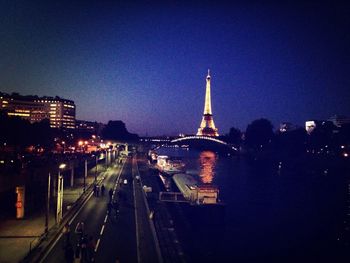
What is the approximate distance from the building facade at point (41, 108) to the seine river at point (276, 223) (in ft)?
379

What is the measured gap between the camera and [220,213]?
44125 mm

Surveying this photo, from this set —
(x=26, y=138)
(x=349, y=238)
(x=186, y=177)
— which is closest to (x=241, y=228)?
(x=349, y=238)

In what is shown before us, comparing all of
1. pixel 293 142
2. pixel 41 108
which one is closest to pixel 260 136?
pixel 293 142

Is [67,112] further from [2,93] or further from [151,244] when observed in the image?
[151,244]

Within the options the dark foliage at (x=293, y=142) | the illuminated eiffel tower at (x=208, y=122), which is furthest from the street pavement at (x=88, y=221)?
the illuminated eiffel tower at (x=208, y=122)

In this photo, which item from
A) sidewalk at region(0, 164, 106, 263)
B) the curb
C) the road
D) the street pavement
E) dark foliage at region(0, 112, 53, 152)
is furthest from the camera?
dark foliage at region(0, 112, 53, 152)

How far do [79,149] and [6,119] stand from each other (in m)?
44.8

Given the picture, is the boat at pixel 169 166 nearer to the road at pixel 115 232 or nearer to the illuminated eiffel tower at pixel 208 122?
the road at pixel 115 232

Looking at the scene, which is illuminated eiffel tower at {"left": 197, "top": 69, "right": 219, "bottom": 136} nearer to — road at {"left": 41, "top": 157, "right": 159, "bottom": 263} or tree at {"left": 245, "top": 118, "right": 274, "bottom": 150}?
tree at {"left": 245, "top": 118, "right": 274, "bottom": 150}

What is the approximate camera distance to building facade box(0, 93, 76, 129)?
543 feet

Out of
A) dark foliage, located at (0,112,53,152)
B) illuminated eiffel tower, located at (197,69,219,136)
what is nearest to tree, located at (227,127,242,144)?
illuminated eiffel tower, located at (197,69,219,136)

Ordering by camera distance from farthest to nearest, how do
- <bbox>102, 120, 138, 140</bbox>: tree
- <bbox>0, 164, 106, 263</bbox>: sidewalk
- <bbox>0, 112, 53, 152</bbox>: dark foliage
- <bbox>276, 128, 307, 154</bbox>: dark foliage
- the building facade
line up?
1. <bbox>102, 120, 138, 140</bbox>: tree
2. the building facade
3. <bbox>276, 128, 307, 154</bbox>: dark foliage
4. <bbox>0, 112, 53, 152</bbox>: dark foliage
5. <bbox>0, 164, 106, 263</bbox>: sidewalk

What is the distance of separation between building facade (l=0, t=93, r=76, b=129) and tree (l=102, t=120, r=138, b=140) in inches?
785

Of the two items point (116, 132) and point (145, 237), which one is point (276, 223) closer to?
point (145, 237)
